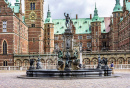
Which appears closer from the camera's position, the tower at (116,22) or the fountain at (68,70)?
the fountain at (68,70)

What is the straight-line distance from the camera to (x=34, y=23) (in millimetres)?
66125

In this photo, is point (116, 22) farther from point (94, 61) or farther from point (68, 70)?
point (68, 70)

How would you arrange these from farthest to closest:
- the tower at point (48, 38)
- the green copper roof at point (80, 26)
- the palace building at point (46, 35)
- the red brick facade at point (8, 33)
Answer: the green copper roof at point (80, 26)
the tower at point (48, 38)
the palace building at point (46, 35)
the red brick facade at point (8, 33)

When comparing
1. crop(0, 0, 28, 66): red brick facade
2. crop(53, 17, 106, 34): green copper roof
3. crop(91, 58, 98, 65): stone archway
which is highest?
crop(53, 17, 106, 34): green copper roof

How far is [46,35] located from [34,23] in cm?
1307

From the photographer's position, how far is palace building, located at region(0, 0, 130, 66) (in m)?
52.1

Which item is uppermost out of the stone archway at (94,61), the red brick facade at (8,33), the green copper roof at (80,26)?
the green copper roof at (80,26)

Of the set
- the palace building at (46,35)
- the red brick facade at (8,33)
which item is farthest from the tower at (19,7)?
the red brick facade at (8,33)

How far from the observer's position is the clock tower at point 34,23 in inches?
2589

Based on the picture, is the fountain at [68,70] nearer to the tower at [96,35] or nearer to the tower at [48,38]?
the tower at [48,38]

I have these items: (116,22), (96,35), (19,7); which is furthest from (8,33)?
(96,35)

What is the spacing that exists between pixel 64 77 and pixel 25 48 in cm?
4523

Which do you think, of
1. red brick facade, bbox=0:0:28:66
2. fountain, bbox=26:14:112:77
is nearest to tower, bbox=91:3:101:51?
red brick facade, bbox=0:0:28:66

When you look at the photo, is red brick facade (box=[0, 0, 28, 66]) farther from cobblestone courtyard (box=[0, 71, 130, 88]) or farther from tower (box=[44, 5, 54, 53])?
cobblestone courtyard (box=[0, 71, 130, 88])
